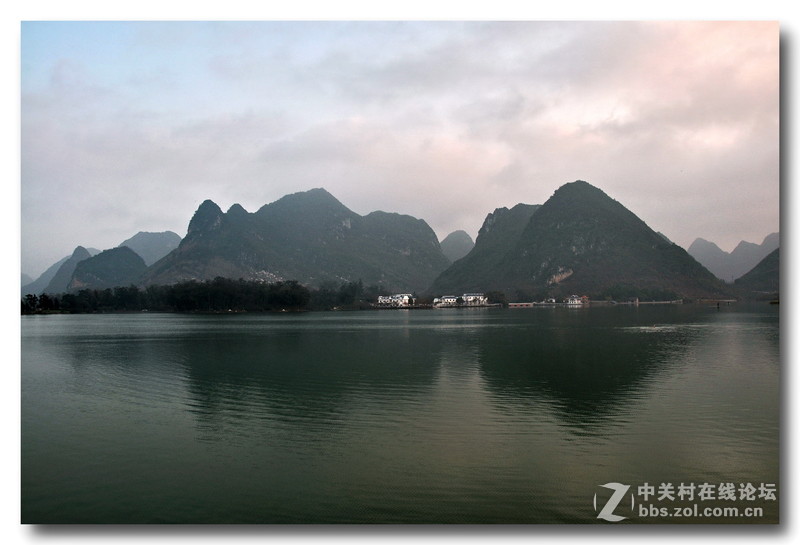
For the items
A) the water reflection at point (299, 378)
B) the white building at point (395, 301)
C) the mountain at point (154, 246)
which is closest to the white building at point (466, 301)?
the white building at point (395, 301)

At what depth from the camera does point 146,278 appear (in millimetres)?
158125

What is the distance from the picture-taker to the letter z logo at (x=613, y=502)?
746 centimetres

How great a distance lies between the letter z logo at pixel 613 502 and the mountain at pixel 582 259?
89.0m

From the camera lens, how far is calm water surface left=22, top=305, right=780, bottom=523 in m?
7.85

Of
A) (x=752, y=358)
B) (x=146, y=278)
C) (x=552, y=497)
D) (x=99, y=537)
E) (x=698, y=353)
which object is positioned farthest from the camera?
(x=146, y=278)

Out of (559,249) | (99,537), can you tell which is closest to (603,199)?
(559,249)

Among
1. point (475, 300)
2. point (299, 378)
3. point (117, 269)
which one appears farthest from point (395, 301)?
point (299, 378)

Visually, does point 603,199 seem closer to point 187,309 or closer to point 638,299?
point 638,299

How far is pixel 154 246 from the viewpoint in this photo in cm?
14300

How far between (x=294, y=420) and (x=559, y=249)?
161 meters

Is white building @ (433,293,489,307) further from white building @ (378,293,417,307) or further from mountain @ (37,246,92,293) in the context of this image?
mountain @ (37,246,92,293)

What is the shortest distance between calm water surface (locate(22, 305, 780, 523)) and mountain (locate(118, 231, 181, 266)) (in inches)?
4821

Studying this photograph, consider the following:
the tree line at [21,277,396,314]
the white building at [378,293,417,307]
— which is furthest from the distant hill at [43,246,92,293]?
the white building at [378,293,417,307]

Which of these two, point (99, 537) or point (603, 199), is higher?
point (603, 199)
